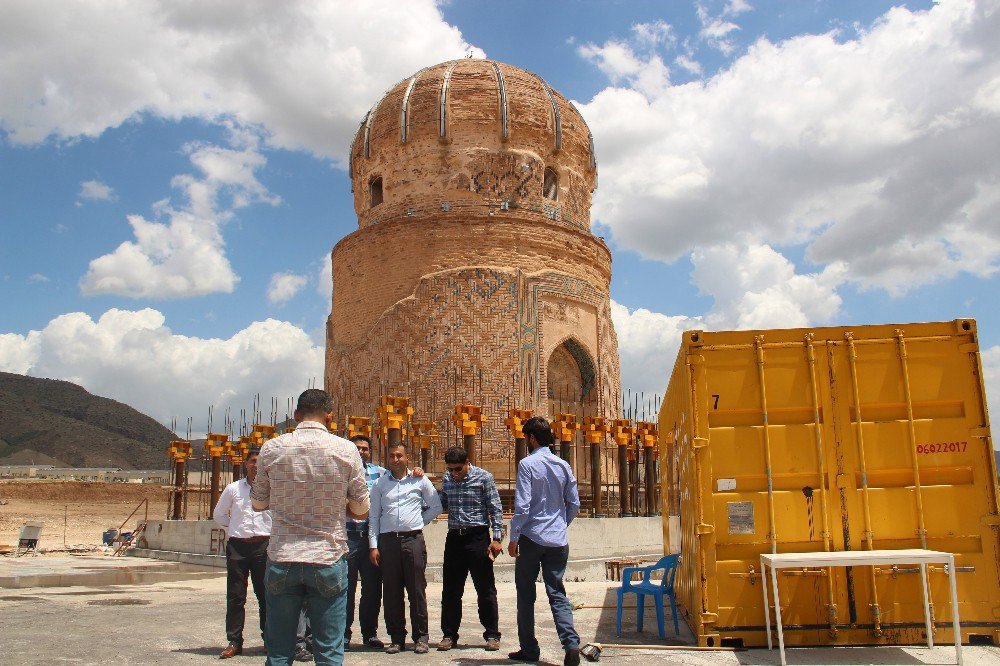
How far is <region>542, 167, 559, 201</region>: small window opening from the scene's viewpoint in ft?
73.4

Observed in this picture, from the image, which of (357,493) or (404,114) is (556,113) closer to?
(404,114)

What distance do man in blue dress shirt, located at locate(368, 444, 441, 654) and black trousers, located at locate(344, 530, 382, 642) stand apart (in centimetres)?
8

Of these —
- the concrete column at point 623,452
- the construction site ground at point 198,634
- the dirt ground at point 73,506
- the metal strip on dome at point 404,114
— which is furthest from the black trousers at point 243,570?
the dirt ground at point 73,506

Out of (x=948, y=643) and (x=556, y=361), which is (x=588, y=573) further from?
(x=948, y=643)

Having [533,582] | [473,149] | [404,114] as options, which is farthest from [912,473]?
[404,114]

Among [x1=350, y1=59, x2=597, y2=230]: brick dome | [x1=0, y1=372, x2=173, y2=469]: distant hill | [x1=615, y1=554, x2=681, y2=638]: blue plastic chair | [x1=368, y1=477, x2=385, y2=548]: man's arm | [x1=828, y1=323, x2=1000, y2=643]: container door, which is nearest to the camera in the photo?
[x1=828, y1=323, x2=1000, y2=643]: container door

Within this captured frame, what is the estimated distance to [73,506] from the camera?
115 ft

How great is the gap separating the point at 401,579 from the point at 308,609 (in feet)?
8.04

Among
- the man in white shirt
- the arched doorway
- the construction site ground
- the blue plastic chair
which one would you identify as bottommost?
the construction site ground

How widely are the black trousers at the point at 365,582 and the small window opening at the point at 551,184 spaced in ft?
54.1

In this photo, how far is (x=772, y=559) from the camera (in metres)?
5.61

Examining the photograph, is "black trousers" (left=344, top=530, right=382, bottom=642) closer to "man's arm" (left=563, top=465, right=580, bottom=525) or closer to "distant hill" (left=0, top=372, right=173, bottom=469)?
"man's arm" (left=563, top=465, right=580, bottom=525)

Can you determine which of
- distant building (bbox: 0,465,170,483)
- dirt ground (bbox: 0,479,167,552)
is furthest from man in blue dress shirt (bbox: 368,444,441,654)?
distant building (bbox: 0,465,170,483)

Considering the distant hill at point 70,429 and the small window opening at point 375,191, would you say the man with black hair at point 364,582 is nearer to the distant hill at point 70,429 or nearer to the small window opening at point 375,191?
the small window opening at point 375,191
